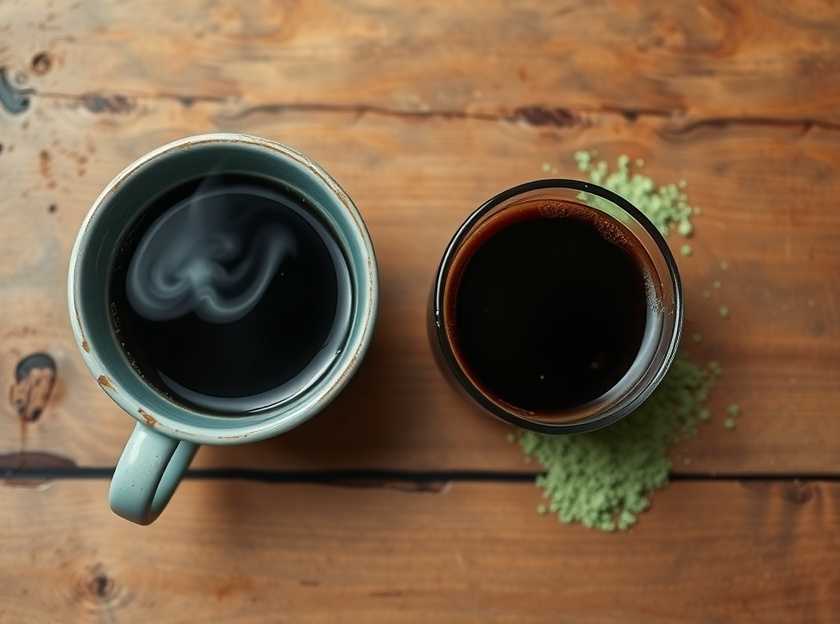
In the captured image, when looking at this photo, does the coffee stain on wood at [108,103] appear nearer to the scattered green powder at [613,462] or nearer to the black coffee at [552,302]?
the black coffee at [552,302]

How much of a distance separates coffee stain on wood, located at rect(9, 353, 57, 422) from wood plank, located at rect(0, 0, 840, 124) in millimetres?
246

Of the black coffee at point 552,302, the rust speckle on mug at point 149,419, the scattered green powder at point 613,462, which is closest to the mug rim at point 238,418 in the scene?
the rust speckle on mug at point 149,419

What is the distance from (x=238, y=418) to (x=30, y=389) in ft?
0.79

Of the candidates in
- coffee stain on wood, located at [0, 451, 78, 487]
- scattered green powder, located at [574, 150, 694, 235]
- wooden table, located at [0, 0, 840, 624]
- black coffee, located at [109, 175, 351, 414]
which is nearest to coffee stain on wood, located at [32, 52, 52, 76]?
wooden table, located at [0, 0, 840, 624]

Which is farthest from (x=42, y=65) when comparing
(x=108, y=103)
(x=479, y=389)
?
(x=479, y=389)

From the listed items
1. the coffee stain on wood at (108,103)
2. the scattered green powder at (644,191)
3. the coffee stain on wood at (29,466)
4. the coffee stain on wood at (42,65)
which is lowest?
the coffee stain on wood at (29,466)

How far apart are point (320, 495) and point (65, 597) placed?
24 cm

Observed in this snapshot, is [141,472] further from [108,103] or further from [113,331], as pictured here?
[108,103]

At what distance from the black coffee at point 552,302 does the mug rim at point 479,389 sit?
1.2 inches

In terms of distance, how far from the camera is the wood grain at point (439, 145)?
765 millimetres

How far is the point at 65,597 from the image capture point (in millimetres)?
750

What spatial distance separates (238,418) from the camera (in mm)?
639

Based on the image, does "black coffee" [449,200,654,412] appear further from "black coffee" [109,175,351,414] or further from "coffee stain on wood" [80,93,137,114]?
"coffee stain on wood" [80,93,137,114]

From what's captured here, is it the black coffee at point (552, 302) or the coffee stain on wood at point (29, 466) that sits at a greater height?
the black coffee at point (552, 302)
